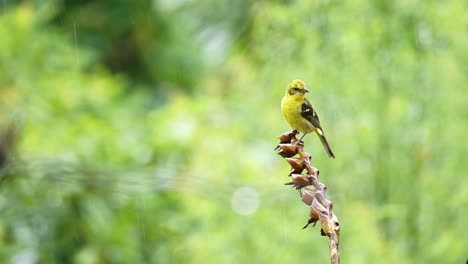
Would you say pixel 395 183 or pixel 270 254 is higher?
pixel 395 183

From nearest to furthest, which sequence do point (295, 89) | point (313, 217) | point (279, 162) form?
1. point (313, 217)
2. point (295, 89)
3. point (279, 162)

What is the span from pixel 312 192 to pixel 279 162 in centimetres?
565

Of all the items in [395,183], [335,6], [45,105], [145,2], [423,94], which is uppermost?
[145,2]

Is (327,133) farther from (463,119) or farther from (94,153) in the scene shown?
(94,153)

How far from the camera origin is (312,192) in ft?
2.60

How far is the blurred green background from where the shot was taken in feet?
16.2

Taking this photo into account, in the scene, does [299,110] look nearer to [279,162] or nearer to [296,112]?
[296,112]

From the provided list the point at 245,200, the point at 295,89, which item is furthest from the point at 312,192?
the point at 245,200

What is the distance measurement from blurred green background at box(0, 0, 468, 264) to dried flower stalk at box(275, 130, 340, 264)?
126 inches

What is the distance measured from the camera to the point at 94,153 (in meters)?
6.38

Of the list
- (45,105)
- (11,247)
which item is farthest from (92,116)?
(11,247)

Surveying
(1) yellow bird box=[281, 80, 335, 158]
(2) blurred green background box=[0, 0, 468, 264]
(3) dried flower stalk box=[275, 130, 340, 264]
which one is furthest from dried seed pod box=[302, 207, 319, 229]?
(2) blurred green background box=[0, 0, 468, 264]

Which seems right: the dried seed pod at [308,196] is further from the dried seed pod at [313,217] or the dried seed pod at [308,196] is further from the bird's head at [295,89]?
the bird's head at [295,89]

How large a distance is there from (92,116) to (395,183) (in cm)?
342
